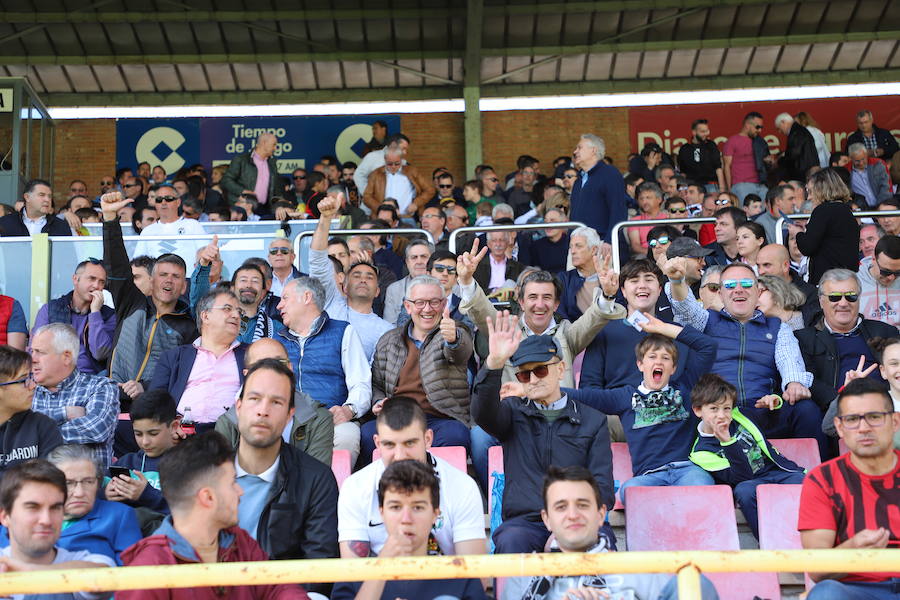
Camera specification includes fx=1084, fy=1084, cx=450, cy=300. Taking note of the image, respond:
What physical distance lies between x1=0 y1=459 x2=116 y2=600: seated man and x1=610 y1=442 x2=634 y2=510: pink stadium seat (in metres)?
2.81

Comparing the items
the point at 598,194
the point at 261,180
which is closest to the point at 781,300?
the point at 598,194

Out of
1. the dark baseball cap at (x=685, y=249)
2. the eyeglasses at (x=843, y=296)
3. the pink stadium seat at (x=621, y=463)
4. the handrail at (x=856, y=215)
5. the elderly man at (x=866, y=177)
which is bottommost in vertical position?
the pink stadium seat at (x=621, y=463)

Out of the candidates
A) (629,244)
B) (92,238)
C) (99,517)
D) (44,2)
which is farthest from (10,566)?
(44,2)

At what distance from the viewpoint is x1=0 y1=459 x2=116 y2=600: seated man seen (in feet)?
12.0

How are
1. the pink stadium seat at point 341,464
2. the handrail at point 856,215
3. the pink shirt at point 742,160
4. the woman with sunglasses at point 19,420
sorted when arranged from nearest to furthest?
the woman with sunglasses at point 19,420 → the pink stadium seat at point 341,464 → the handrail at point 856,215 → the pink shirt at point 742,160

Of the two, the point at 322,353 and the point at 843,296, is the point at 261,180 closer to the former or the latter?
the point at 322,353

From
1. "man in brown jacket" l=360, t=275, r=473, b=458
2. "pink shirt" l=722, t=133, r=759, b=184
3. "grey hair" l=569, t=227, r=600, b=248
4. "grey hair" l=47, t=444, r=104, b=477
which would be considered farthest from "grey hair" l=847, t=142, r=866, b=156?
"grey hair" l=47, t=444, r=104, b=477

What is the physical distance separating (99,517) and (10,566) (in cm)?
62

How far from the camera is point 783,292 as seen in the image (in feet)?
21.9

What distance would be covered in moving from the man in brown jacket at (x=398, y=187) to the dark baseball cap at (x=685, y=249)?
179 inches

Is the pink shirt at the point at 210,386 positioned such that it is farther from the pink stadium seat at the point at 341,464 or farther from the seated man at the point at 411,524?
the seated man at the point at 411,524

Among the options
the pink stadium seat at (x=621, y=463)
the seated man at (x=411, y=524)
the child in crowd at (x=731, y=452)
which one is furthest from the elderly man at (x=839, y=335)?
the seated man at (x=411, y=524)

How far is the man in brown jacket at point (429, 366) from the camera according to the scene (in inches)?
228

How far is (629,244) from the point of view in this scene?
8.95 m
